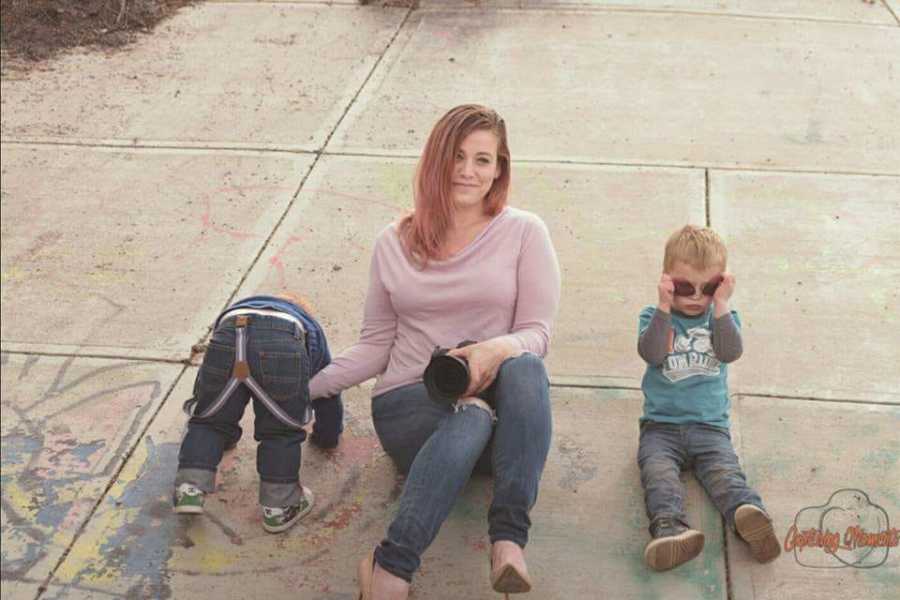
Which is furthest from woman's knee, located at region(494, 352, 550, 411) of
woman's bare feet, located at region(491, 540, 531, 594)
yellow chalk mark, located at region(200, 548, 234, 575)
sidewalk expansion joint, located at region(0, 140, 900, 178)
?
sidewalk expansion joint, located at region(0, 140, 900, 178)

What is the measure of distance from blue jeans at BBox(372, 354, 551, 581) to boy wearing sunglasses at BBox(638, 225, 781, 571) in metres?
0.45

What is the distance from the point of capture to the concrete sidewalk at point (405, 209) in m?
3.22

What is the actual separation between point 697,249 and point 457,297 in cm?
69

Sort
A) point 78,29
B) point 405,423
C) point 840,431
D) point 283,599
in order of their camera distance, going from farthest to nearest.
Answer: point 78,29
point 840,431
point 405,423
point 283,599

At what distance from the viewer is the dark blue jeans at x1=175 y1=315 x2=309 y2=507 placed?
321 cm

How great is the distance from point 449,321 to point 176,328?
4.18 ft

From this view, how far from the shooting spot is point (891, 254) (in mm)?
4617

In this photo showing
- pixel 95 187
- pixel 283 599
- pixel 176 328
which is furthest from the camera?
pixel 95 187

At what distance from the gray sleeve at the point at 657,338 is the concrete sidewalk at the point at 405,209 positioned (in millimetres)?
349

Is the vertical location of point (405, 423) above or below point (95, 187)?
above

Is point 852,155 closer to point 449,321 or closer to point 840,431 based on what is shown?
point 840,431

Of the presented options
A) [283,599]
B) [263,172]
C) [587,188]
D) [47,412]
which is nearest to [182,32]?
[263,172]

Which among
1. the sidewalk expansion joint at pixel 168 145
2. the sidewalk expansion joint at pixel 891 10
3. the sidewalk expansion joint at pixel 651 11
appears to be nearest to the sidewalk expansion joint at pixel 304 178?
the sidewalk expansion joint at pixel 168 145

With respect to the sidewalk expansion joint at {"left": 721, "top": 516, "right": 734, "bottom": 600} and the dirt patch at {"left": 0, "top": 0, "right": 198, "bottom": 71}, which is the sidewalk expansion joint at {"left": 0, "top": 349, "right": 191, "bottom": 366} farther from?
the dirt patch at {"left": 0, "top": 0, "right": 198, "bottom": 71}
